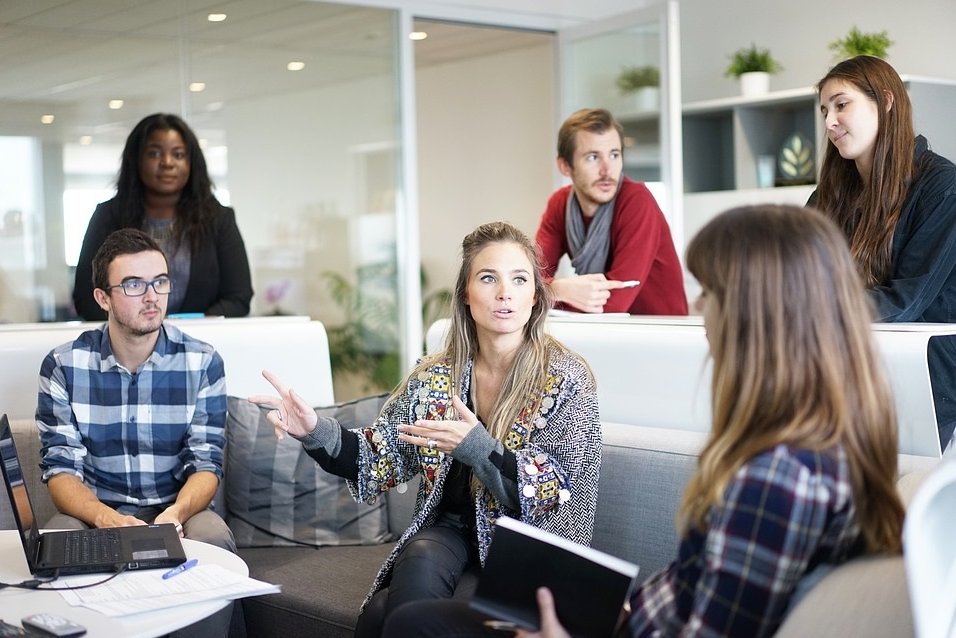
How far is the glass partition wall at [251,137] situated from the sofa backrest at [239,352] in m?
1.44

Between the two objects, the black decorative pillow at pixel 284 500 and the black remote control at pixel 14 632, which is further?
the black decorative pillow at pixel 284 500

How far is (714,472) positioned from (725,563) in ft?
0.36

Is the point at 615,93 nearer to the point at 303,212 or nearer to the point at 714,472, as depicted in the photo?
A: the point at 303,212

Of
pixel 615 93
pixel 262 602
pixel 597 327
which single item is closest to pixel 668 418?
pixel 597 327

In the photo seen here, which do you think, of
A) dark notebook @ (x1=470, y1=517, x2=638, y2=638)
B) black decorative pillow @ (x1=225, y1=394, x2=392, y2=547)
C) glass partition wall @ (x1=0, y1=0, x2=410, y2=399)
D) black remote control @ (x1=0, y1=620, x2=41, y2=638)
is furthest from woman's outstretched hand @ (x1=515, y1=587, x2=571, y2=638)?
glass partition wall @ (x1=0, y1=0, x2=410, y2=399)

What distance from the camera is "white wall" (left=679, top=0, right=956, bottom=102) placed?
5320 mm

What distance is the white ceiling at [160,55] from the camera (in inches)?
182

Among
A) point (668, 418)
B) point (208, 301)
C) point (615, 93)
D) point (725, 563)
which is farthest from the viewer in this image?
point (615, 93)

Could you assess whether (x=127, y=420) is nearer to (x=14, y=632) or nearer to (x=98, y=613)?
(x=98, y=613)

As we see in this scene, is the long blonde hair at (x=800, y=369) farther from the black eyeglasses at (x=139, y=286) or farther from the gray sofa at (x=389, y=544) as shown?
the black eyeglasses at (x=139, y=286)

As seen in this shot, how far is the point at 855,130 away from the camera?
7.98ft

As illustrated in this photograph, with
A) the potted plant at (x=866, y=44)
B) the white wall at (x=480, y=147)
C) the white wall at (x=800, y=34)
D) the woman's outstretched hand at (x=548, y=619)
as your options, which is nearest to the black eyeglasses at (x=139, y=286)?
the woman's outstretched hand at (x=548, y=619)

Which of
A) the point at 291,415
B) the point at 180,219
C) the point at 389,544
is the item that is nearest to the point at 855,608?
the point at 291,415

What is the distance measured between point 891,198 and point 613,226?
110 cm
